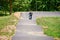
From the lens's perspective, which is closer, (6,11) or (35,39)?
(35,39)

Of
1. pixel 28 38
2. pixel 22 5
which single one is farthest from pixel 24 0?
pixel 28 38

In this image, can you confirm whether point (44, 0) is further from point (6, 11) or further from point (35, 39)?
point (35, 39)

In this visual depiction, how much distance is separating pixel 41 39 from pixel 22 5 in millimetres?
40730

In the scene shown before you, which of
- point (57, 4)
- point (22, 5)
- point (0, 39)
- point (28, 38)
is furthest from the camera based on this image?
point (57, 4)

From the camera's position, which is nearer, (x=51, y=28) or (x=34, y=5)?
(x=51, y=28)

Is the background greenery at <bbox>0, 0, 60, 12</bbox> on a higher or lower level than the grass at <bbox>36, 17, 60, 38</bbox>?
lower

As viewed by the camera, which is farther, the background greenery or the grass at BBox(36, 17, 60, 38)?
the background greenery

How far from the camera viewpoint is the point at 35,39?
43.3 ft

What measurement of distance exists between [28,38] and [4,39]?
1.77 meters

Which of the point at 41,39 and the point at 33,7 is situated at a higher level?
the point at 41,39

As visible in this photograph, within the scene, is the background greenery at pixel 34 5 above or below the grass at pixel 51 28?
below

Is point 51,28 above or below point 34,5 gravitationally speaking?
above

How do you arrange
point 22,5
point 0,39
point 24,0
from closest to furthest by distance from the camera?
point 0,39 → point 24,0 → point 22,5

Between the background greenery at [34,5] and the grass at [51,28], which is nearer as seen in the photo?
the grass at [51,28]
